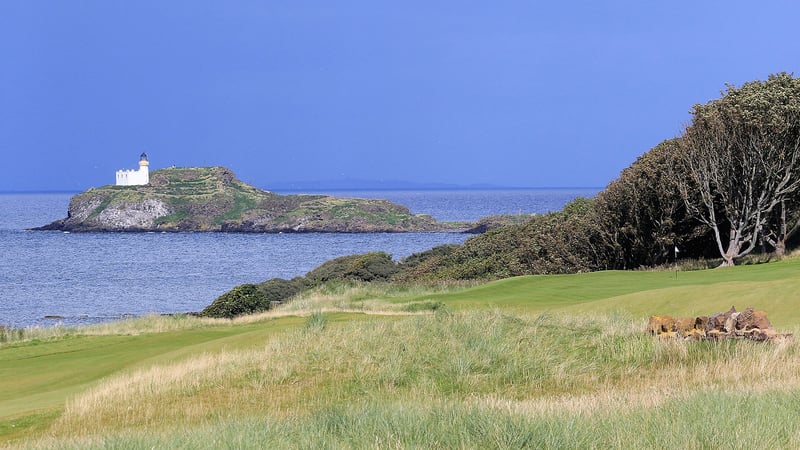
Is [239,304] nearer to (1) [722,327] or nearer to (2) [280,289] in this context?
(2) [280,289]

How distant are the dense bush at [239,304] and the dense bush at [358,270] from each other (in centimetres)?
1139

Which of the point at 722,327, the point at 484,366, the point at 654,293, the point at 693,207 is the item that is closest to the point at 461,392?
the point at 484,366

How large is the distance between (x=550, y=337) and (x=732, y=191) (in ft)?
74.9

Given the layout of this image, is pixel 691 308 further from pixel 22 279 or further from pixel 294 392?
pixel 22 279

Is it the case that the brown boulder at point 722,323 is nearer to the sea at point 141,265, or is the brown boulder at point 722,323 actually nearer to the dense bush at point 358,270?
the sea at point 141,265

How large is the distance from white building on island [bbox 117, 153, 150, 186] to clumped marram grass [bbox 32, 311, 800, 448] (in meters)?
172

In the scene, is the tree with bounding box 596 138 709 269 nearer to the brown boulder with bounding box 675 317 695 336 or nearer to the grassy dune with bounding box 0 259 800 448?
the grassy dune with bounding box 0 259 800 448

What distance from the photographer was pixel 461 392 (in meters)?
12.7

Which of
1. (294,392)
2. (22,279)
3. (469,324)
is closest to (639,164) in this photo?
(469,324)

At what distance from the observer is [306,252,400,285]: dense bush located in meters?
55.9

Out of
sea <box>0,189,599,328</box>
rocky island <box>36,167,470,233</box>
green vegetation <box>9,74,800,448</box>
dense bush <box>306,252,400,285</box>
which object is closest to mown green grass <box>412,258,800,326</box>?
green vegetation <box>9,74,800,448</box>

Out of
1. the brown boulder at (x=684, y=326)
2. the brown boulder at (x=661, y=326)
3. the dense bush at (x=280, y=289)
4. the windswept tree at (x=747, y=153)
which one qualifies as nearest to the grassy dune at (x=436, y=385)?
the brown boulder at (x=661, y=326)

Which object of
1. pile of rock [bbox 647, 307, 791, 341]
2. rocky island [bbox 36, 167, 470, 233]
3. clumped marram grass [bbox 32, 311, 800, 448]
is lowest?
clumped marram grass [bbox 32, 311, 800, 448]

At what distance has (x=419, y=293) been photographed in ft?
114
